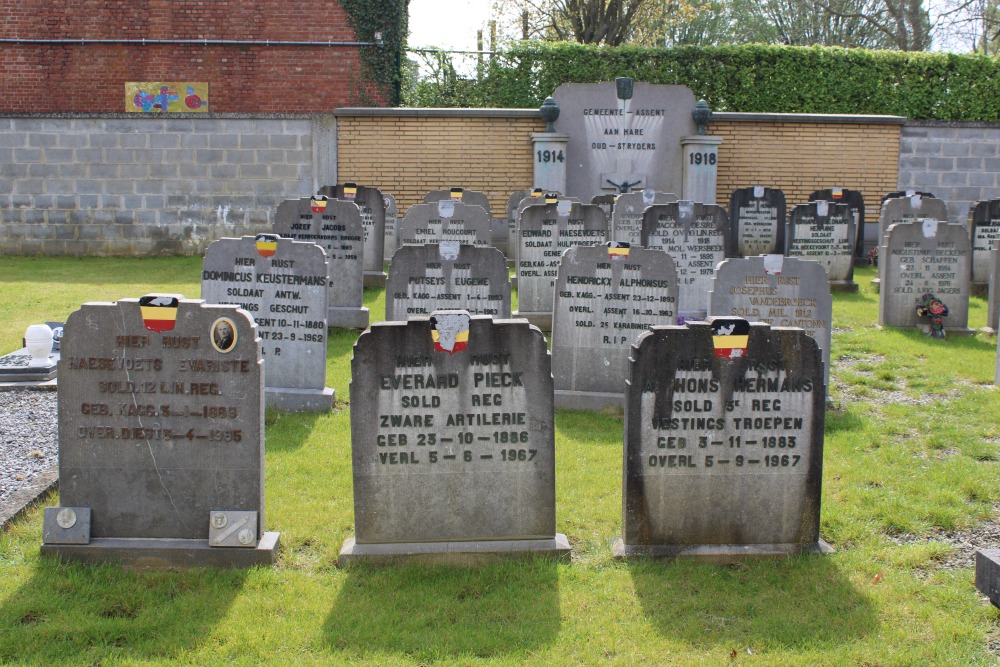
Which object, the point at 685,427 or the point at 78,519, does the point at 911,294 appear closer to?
the point at 685,427

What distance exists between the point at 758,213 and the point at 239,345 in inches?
484

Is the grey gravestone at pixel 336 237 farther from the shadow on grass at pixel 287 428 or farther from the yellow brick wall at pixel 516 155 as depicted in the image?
the yellow brick wall at pixel 516 155

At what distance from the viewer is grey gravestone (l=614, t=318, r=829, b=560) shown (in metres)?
4.79

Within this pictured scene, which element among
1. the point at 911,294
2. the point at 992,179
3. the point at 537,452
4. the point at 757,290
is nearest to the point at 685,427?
the point at 537,452

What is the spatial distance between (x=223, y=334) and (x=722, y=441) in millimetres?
2552

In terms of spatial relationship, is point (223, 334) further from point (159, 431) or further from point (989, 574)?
point (989, 574)

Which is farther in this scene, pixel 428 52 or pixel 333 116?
pixel 428 52

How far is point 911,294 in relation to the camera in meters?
11.1

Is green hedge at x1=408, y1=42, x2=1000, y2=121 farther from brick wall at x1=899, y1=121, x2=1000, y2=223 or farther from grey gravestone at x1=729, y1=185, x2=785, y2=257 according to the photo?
grey gravestone at x1=729, y1=185, x2=785, y2=257

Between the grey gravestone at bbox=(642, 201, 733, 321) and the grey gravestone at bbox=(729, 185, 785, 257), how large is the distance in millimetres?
4712

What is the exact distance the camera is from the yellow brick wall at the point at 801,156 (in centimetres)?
2047

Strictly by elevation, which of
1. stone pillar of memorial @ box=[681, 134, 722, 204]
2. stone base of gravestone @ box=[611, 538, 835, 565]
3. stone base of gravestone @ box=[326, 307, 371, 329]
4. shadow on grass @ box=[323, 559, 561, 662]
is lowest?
shadow on grass @ box=[323, 559, 561, 662]

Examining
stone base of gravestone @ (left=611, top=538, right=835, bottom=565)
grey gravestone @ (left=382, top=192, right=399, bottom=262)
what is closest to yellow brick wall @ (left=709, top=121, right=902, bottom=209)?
grey gravestone @ (left=382, top=192, right=399, bottom=262)

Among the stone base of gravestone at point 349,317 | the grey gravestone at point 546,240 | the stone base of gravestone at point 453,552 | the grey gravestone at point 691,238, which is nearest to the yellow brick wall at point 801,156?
the grey gravestone at point 691,238
